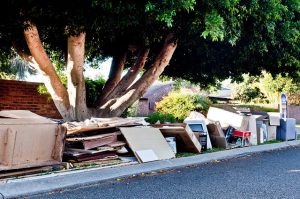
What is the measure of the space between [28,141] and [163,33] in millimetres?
4789

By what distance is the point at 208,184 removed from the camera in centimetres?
592

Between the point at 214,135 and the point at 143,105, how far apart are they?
2315 centimetres

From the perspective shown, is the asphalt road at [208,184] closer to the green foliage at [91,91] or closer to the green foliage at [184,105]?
the green foliage at [91,91]

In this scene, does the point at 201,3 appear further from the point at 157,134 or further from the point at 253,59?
the point at 253,59

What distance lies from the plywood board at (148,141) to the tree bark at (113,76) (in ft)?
8.23

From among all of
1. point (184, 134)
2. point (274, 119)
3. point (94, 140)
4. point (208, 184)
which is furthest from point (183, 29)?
point (274, 119)

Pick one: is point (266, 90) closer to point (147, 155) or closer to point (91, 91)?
point (91, 91)

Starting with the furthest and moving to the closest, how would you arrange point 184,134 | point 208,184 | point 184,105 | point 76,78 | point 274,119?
point 184,105 → point 274,119 → point 76,78 → point 184,134 → point 208,184

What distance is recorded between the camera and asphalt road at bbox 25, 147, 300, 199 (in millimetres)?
5156

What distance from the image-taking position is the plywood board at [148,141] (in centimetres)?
806

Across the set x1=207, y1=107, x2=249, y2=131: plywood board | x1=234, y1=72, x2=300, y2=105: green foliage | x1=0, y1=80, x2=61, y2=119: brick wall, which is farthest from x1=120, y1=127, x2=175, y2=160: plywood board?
x1=234, y1=72, x2=300, y2=105: green foliage

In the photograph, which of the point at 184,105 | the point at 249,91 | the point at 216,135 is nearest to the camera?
the point at 216,135

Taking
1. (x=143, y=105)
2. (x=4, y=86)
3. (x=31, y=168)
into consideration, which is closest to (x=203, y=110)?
(x=4, y=86)

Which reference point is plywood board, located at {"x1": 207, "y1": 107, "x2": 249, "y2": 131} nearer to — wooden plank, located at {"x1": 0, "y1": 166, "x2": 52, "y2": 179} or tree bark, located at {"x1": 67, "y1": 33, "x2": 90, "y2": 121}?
tree bark, located at {"x1": 67, "y1": 33, "x2": 90, "y2": 121}
